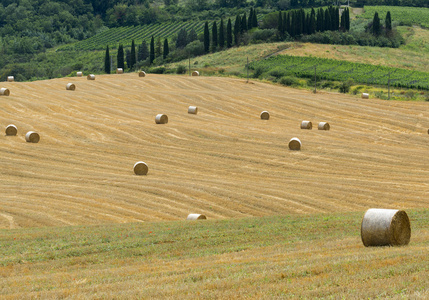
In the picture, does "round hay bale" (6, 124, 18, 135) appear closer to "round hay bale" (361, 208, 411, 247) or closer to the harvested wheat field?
the harvested wheat field

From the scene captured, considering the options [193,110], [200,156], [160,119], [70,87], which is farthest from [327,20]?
[200,156]

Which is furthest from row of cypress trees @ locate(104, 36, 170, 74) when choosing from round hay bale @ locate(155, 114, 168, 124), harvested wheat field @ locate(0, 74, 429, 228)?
round hay bale @ locate(155, 114, 168, 124)

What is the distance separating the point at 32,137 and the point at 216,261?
104 feet

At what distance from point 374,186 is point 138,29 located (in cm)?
16590

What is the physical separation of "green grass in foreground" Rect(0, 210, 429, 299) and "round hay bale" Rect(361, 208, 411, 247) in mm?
326

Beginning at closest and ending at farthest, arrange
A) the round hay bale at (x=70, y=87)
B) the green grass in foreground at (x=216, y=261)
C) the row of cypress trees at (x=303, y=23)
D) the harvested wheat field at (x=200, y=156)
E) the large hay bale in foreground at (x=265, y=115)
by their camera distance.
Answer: the green grass in foreground at (x=216, y=261), the harvested wheat field at (x=200, y=156), the large hay bale in foreground at (x=265, y=115), the round hay bale at (x=70, y=87), the row of cypress trees at (x=303, y=23)

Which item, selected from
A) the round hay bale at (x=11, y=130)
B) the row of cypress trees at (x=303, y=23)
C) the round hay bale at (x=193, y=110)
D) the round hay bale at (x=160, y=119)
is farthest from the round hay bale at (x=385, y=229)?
the row of cypress trees at (x=303, y=23)

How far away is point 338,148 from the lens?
143 ft

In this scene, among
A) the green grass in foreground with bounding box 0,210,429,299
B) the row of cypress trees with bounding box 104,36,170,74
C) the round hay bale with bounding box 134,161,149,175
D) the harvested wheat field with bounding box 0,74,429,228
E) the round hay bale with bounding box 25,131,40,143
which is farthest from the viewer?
the row of cypress trees with bounding box 104,36,170,74

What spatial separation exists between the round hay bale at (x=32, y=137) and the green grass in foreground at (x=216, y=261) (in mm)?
21515

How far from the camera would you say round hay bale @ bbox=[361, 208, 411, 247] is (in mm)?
15742

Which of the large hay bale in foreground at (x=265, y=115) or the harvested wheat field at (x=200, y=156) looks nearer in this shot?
the harvested wheat field at (x=200, y=156)

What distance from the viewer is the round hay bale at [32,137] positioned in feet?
144

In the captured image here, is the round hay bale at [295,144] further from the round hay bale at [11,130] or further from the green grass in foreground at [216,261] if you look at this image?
the round hay bale at [11,130]
